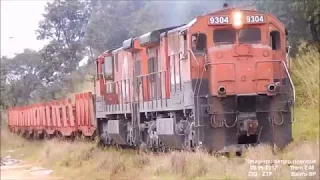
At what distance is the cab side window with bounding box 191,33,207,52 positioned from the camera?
12531 mm

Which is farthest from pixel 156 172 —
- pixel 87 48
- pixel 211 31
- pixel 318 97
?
pixel 87 48

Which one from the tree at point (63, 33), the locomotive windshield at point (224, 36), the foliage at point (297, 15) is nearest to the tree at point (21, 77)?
the tree at point (63, 33)

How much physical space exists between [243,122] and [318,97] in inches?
155

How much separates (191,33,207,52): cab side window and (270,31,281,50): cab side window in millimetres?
1609

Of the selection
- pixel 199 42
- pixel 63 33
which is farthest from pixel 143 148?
pixel 63 33

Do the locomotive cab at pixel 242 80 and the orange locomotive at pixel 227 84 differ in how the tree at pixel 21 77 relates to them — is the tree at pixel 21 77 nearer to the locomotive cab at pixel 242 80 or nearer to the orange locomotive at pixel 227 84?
the orange locomotive at pixel 227 84

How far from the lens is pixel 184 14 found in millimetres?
27500


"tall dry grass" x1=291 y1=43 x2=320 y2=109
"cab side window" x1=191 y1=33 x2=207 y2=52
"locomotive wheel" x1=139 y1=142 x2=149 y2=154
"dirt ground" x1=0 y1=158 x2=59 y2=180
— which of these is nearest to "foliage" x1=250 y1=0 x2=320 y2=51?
"tall dry grass" x1=291 y1=43 x2=320 y2=109

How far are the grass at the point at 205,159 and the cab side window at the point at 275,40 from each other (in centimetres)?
222

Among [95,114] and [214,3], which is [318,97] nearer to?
[95,114]

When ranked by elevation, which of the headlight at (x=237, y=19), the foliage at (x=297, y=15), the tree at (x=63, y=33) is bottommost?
the headlight at (x=237, y=19)

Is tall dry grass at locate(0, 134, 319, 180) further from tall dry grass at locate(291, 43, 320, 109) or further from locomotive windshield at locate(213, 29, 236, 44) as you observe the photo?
tall dry grass at locate(291, 43, 320, 109)

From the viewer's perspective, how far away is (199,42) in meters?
12.7

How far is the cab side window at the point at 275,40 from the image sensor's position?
13.0 metres
